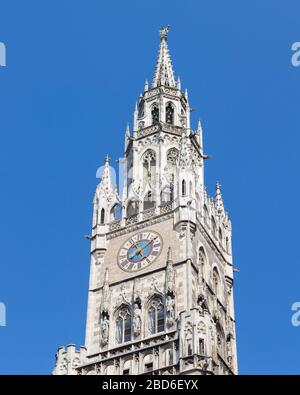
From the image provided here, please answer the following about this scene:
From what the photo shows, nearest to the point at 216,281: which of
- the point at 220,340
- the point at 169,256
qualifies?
the point at 220,340

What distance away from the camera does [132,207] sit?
81.2 m

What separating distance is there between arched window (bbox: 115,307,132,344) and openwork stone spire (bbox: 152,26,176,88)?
27576 millimetres

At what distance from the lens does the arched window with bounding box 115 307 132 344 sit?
71.5 meters

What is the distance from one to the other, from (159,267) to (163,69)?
1081 inches

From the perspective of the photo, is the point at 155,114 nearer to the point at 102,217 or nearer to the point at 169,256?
the point at 102,217

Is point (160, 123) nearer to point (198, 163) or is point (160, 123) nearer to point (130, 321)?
point (198, 163)

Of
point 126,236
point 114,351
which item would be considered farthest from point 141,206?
point 114,351

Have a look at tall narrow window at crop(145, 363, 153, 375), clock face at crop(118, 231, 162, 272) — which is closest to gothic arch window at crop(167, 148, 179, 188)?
clock face at crop(118, 231, 162, 272)

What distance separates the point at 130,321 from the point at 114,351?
3.06 metres

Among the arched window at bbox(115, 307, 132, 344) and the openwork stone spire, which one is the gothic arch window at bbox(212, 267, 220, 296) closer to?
the arched window at bbox(115, 307, 132, 344)

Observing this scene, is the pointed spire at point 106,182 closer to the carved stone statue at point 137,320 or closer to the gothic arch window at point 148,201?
the gothic arch window at point 148,201

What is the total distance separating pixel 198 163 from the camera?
86875mm

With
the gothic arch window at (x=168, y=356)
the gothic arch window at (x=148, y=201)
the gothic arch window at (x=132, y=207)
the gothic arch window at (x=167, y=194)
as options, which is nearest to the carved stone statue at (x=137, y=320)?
the gothic arch window at (x=168, y=356)
